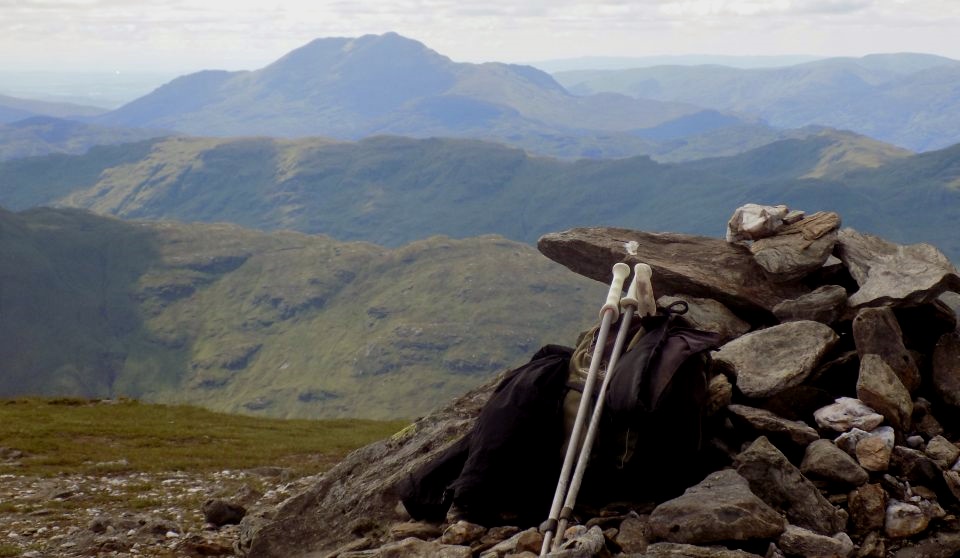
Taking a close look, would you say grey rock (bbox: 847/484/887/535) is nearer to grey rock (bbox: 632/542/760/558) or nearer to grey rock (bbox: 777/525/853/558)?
grey rock (bbox: 777/525/853/558)

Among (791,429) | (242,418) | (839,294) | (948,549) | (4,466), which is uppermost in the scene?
(839,294)

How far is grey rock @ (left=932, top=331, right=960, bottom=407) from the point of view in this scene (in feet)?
51.1

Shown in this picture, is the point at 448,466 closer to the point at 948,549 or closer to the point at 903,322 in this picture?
the point at 948,549

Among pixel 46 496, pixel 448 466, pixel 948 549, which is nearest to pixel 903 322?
pixel 948 549

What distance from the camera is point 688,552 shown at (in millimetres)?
10969

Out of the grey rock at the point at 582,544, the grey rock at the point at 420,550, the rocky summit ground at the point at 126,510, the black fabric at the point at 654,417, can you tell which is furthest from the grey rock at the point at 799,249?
the rocky summit ground at the point at 126,510

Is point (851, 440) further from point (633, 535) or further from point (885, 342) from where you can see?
point (633, 535)

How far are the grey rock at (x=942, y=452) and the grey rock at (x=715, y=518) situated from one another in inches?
146

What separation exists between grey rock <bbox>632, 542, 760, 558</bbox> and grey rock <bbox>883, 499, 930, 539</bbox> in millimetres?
2624

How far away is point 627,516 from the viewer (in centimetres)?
1246

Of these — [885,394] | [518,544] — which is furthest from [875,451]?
[518,544]

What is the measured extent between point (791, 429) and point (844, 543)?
8.59ft

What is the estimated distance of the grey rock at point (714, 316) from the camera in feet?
61.5

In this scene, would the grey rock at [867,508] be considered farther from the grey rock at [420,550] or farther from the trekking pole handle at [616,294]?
the grey rock at [420,550]
